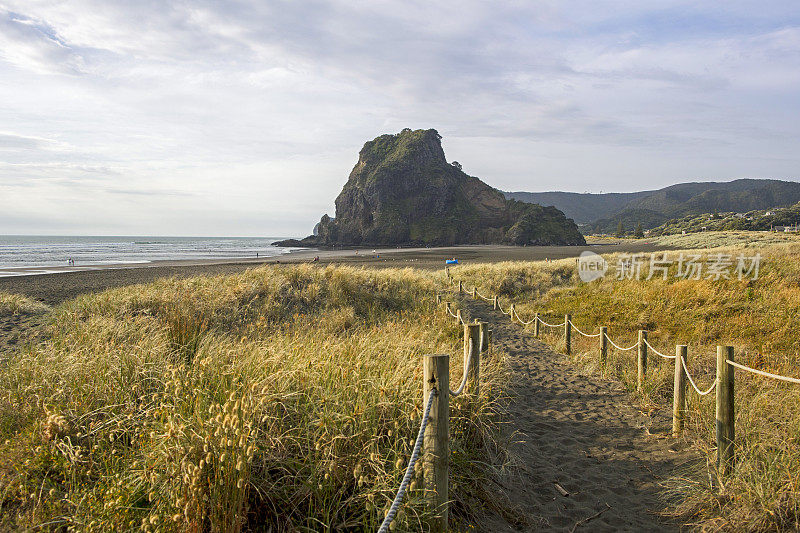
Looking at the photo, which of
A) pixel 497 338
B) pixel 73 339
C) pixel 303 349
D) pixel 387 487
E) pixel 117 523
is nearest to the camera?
pixel 117 523

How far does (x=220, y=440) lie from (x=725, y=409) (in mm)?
4620

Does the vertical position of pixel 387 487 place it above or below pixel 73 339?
below

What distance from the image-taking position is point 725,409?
4125mm

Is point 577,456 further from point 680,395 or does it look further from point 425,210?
point 425,210

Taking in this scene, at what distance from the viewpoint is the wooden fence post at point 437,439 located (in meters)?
2.75

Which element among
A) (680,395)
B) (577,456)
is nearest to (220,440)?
(577,456)

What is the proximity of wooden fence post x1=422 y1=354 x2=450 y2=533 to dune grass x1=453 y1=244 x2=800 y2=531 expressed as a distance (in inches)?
90.3

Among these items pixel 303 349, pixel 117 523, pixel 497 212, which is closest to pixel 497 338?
pixel 303 349

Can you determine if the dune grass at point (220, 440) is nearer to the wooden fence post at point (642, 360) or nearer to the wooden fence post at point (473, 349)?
the wooden fence post at point (473, 349)

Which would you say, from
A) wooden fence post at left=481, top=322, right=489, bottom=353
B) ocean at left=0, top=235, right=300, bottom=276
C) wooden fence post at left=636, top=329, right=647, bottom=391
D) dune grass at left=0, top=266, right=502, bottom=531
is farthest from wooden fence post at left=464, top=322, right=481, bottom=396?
ocean at left=0, top=235, right=300, bottom=276

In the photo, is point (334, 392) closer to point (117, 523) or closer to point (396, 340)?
point (117, 523)

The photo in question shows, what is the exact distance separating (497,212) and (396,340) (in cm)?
10210

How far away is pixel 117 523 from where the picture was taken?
8.39 feet

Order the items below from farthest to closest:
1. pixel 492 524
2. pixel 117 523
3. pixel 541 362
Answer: pixel 541 362 → pixel 492 524 → pixel 117 523
